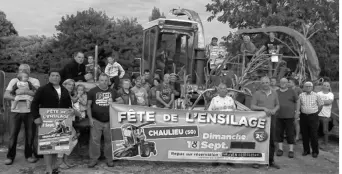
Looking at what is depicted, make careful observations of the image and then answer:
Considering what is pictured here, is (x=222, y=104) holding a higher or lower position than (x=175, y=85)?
lower

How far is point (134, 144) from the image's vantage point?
21.9ft

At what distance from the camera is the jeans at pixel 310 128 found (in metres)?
7.65

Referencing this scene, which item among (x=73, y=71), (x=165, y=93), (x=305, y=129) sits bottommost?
(x=305, y=129)

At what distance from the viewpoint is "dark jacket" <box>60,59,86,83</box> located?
7430 mm

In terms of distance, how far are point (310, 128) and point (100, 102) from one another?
4483mm

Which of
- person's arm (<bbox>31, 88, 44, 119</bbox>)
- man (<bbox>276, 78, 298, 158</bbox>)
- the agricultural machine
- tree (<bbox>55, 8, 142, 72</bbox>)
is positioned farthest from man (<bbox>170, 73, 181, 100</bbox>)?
tree (<bbox>55, 8, 142, 72</bbox>)

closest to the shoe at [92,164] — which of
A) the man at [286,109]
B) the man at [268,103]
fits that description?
the man at [268,103]

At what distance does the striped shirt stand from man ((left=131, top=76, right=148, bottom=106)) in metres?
3.35

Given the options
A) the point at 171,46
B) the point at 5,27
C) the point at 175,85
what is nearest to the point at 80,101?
the point at 175,85

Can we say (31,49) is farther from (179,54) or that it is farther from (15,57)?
(179,54)

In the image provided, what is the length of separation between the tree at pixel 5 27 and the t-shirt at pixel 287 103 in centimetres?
2914

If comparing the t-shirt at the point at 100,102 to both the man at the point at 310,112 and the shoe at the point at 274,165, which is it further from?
the man at the point at 310,112

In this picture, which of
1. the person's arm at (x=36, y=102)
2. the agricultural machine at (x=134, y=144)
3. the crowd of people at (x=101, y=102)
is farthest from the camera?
the agricultural machine at (x=134, y=144)

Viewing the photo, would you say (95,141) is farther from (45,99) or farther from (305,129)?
(305,129)
